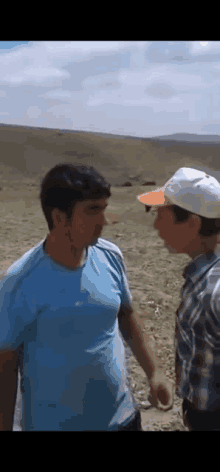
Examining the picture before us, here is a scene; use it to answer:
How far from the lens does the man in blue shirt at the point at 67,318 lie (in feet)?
3.55

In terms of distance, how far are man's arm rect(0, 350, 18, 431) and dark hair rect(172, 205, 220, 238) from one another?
0.69 meters

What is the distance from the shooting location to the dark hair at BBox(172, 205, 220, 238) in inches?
47.6

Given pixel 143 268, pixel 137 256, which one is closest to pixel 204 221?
pixel 143 268

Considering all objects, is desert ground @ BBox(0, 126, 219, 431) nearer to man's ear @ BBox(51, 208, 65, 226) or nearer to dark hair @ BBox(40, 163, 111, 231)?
dark hair @ BBox(40, 163, 111, 231)

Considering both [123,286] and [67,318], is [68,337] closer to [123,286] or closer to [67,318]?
[67,318]

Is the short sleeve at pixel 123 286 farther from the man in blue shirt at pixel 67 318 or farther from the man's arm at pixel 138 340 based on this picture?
the man's arm at pixel 138 340

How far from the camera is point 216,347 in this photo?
1184mm

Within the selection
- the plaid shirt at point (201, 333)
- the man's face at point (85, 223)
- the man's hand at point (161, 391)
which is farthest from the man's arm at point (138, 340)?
the man's face at point (85, 223)

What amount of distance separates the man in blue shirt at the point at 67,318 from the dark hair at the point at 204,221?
9.6 inches

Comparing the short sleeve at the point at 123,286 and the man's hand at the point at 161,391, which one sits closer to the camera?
the short sleeve at the point at 123,286

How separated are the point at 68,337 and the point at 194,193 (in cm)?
63

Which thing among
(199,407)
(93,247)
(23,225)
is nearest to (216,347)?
(199,407)

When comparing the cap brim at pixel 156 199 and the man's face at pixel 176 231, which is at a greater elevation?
the cap brim at pixel 156 199

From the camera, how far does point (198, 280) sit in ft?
3.95
